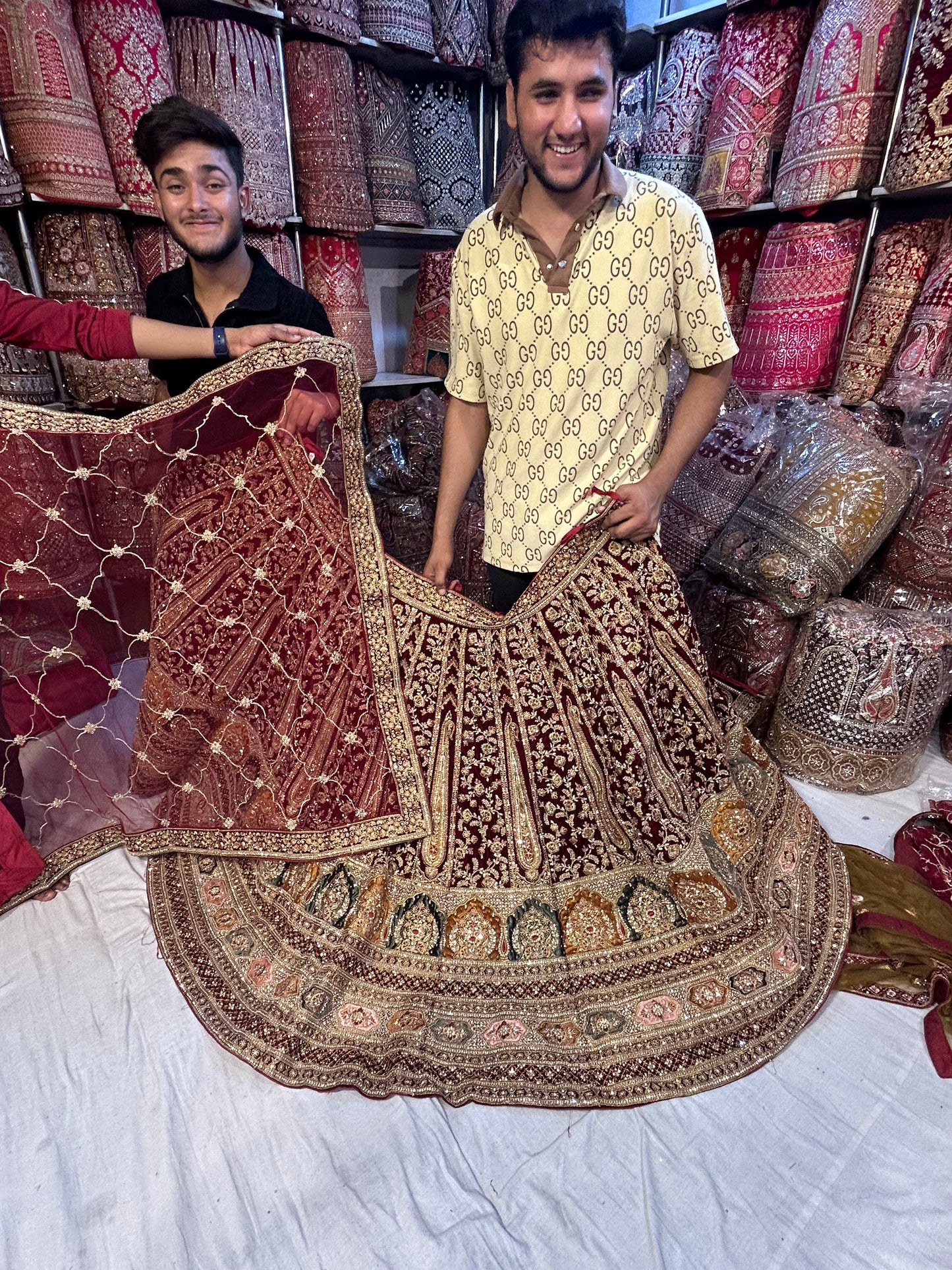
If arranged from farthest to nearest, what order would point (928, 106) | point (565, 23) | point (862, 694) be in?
point (928, 106), point (862, 694), point (565, 23)

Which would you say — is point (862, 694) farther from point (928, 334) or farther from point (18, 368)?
point (18, 368)

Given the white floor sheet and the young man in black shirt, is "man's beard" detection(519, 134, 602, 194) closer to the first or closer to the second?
the young man in black shirt

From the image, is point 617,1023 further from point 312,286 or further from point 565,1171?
point 312,286

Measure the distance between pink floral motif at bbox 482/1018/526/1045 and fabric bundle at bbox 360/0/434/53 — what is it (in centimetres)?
279

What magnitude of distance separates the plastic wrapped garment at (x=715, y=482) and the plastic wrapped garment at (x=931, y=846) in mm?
788

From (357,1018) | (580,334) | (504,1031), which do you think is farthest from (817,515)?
(357,1018)

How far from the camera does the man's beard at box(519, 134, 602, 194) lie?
1.07 m

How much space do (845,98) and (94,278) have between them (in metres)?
2.07

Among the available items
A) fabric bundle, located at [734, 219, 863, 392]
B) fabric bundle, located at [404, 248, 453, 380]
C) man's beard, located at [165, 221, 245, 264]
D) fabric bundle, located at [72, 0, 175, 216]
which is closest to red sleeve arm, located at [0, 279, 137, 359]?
man's beard, located at [165, 221, 245, 264]

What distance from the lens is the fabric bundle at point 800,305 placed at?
6.67 feet

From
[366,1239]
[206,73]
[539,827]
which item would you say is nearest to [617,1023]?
[539,827]

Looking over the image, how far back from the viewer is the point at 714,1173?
1.00 metres

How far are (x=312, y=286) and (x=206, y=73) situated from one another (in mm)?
608

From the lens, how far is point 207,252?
1277 mm
